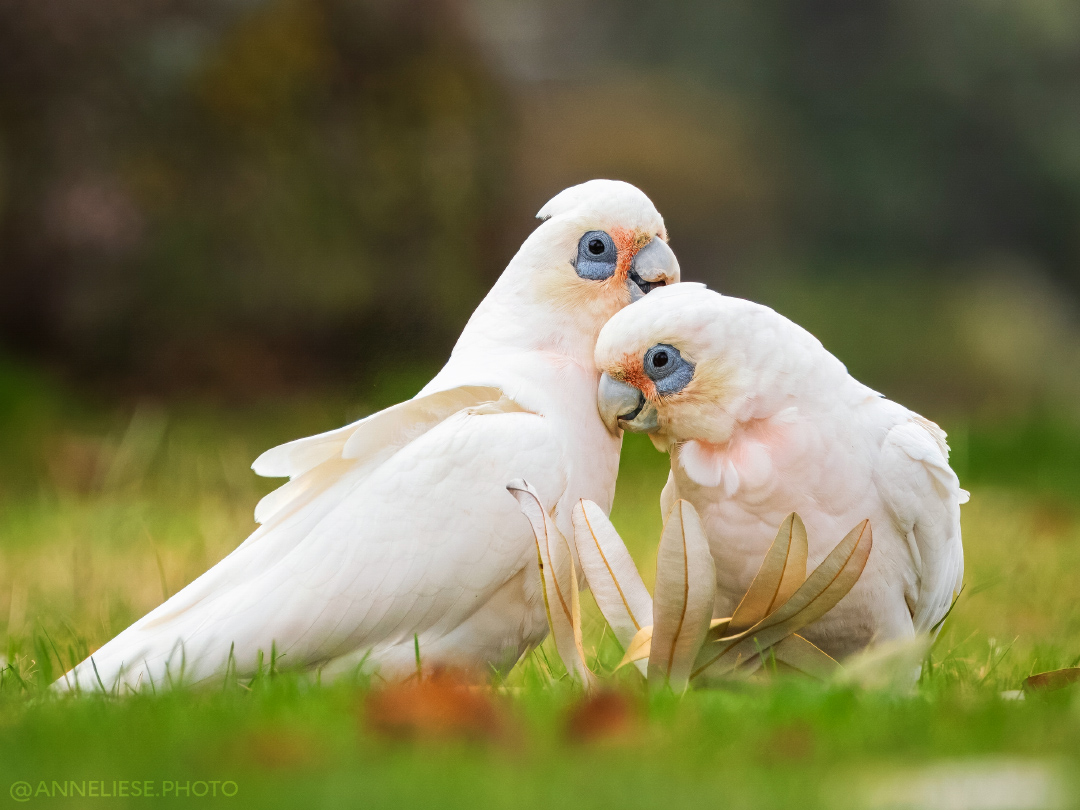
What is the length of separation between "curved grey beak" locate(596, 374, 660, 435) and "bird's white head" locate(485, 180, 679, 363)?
0.58ft

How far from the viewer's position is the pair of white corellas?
201 cm

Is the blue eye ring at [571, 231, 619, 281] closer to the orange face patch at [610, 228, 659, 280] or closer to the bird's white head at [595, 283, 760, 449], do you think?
the orange face patch at [610, 228, 659, 280]

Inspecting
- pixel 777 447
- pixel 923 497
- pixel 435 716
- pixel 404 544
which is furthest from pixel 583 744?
pixel 923 497

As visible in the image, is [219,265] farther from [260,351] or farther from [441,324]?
[441,324]

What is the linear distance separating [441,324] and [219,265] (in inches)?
57.3

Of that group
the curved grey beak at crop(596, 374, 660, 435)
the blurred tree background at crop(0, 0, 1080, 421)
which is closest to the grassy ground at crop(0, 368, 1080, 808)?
the curved grey beak at crop(596, 374, 660, 435)

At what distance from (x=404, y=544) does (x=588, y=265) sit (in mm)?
764

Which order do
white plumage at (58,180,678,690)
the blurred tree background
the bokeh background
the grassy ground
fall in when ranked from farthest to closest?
1. the blurred tree background
2. the bokeh background
3. white plumage at (58,180,678,690)
4. the grassy ground

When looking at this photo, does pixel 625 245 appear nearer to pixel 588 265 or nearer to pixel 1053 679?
pixel 588 265

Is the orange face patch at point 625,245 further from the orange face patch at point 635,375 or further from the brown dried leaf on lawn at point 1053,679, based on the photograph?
the brown dried leaf on lawn at point 1053,679

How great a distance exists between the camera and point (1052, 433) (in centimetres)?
633

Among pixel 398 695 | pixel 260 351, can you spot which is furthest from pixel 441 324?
pixel 398 695

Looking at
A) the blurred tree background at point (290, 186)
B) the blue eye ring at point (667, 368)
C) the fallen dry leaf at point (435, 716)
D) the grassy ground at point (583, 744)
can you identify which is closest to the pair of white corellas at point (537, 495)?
the blue eye ring at point (667, 368)

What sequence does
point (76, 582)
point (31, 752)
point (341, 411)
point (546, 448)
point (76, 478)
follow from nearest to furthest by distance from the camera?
point (31, 752)
point (546, 448)
point (76, 582)
point (76, 478)
point (341, 411)
